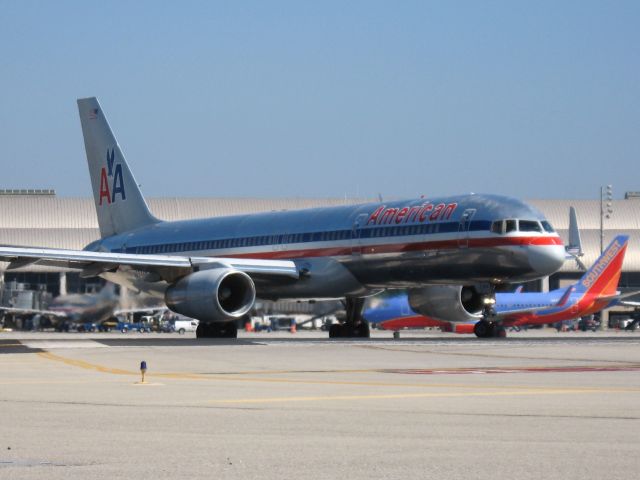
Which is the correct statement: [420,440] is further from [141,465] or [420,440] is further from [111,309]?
[111,309]

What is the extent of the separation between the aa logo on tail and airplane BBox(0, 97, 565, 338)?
16.4 ft

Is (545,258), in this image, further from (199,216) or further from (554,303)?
(199,216)

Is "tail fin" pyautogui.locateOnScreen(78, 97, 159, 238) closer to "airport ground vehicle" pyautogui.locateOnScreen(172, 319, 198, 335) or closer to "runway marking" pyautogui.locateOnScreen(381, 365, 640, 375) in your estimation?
"runway marking" pyautogui.locateOnScreen(381, 365, 640, 375)

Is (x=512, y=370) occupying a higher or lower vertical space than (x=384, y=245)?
lower

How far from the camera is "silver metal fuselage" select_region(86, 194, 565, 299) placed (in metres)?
36.8

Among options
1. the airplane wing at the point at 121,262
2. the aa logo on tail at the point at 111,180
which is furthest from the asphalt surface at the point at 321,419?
the aa logo on tail at the point at 111,180

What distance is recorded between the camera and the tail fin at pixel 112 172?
5078cm

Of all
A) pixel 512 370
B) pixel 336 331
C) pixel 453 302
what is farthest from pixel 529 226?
pixel 512 370

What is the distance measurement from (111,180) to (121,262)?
12672 mm

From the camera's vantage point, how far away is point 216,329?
40656mm

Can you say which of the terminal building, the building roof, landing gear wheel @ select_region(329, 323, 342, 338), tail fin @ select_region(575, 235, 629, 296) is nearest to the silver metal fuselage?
landing gear wheel @ select_region(329, 323, 342, 338)

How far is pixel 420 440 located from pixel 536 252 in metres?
26.0

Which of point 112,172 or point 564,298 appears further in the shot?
point 564,298

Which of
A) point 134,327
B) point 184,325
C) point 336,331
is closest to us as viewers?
point 336,331
